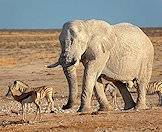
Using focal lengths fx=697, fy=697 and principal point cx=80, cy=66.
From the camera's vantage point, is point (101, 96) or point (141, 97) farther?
point (141, 97)

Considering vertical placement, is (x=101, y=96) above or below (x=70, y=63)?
below

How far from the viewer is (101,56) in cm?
1758

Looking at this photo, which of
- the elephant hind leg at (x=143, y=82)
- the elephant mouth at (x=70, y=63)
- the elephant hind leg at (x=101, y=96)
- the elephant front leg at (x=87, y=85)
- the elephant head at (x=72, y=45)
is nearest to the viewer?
the elephant mouth at (x=70, y=63)

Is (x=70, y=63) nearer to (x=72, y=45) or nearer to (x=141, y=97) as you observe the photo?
(x=72, y=45)

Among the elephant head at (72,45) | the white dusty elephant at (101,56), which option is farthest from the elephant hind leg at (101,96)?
the elephant head at (72,45)

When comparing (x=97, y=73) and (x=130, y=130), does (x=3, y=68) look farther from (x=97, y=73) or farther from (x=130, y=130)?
(x=130, y=130)

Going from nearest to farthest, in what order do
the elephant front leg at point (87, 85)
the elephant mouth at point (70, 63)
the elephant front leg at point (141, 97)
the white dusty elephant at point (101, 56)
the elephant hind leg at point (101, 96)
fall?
1. the elephant mouth at point (70, 63)
2. the white dusty elephant at point (101, 56)
3. the elephant front leg at point (87, 85)
4. the elephant hind leg at point (101, 96)
5. the elephant front leg at point (141, 97)

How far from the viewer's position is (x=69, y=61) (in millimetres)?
17125

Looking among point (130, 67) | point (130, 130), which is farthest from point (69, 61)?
point (130, 130)

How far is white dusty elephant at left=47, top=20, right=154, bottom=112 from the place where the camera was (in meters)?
17.2

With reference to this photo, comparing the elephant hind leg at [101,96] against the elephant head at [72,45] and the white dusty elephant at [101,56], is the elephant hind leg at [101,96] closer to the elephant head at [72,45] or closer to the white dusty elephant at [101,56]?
the white dusty elephant at [101,56]

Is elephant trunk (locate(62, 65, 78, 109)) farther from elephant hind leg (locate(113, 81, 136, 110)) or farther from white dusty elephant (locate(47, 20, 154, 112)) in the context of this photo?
elephant hind leg (locate(113, 81, 136, 110))

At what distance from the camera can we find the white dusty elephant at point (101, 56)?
17234mm

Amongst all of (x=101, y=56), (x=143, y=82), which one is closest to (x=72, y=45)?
(x=101, y=56)
